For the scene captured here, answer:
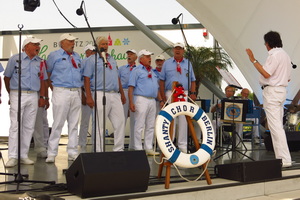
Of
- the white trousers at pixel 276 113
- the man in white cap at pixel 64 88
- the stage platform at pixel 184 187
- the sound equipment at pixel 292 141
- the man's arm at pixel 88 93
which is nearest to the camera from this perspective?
the stage platform at pixel 184 187

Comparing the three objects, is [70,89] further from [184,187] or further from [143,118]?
[184,187]

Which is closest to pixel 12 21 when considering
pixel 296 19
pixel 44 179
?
pixel 296 19

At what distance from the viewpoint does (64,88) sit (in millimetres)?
6539

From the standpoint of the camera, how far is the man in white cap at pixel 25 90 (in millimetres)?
6324

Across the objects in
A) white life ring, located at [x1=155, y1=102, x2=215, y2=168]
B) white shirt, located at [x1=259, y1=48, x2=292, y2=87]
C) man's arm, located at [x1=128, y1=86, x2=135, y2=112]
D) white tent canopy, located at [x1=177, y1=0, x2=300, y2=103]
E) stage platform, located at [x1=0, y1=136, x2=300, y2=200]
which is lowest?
stage platform, located at [x1=0, y1=136, x2=300, y2=200]

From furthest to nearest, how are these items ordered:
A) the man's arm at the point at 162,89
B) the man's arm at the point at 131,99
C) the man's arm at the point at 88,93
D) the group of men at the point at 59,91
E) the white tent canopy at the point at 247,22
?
the white tent canopy at the point at 247,22 < the man's arm at the point at 162,89 < the man's arm at the point at 131,99 < the man's arm at the point at 88,93 < the group of men at the point at 59,91

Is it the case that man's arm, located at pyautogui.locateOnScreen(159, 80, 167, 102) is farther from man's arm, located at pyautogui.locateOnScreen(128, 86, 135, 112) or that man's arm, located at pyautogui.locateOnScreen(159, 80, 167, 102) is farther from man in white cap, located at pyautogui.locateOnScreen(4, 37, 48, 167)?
man in white cap, located at pyautogui.locateOnScreen(4, 37, 48, 167)

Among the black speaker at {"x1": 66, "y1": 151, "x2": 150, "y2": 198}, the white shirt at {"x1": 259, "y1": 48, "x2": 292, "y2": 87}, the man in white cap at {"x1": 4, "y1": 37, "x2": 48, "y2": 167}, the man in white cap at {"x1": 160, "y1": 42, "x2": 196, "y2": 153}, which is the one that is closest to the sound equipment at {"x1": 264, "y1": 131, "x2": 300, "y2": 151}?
the man in white cap at {"x1": 160, "y1": 42, "x2": 196, "y2": 153}

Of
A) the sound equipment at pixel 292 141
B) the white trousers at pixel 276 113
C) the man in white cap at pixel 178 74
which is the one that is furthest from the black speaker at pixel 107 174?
the sound equipment at pixel 292 141

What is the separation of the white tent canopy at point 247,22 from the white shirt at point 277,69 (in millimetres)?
3608

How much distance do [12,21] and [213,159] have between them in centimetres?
932

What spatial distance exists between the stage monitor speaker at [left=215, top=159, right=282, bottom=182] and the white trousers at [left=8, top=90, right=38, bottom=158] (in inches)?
95.1

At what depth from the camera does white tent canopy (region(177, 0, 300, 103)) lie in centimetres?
990

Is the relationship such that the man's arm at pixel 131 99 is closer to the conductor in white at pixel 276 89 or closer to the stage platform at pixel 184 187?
the stage platform at pixel 184 187
